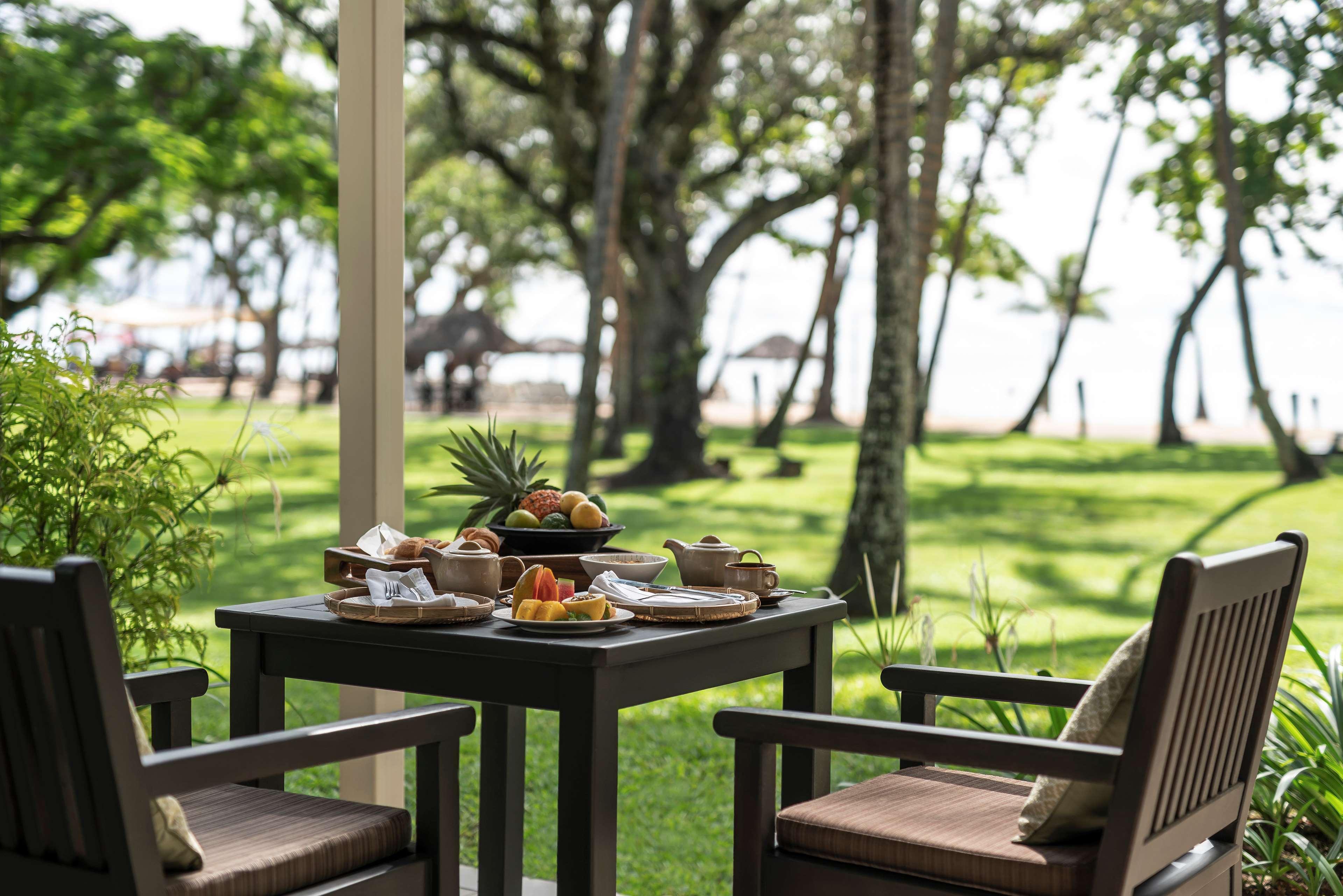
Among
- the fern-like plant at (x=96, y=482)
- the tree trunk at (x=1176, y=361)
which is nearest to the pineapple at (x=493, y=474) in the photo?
the fern-like plant at (x=96, y=482)

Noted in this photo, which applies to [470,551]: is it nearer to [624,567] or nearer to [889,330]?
[624,567]

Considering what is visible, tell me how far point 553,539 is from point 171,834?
39.8 inches

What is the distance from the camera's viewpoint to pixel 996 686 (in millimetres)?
2252

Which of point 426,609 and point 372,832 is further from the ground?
point 426,609

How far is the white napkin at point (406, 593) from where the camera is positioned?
2012 millimetres

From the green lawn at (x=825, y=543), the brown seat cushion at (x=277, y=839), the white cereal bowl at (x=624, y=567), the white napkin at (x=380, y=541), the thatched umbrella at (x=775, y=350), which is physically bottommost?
the green lawn at (x=825, y=543)

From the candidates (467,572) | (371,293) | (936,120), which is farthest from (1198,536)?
(467,572)

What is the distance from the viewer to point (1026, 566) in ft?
41.7

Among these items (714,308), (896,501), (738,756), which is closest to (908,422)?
(896,501)

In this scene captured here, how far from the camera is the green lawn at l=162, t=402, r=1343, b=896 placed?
5.49m

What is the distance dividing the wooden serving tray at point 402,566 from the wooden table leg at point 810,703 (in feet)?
1.31

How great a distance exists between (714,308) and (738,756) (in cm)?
2334

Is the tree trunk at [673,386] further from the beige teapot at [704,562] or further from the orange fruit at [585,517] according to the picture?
the beige teapot at [704,562]

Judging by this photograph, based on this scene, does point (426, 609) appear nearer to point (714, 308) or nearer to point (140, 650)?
point (140, 650)
